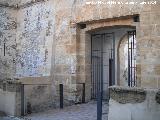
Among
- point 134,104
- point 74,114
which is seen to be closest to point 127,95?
point 134,104

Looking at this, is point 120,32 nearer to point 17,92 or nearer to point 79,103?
point 79,103

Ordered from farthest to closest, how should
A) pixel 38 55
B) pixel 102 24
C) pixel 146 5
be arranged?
1. pixel 38 55
2. pixel 102 24
3. pixel 146 5

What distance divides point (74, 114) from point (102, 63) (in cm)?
355

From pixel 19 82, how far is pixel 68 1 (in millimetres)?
3243

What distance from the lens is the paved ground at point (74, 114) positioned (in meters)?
7.38

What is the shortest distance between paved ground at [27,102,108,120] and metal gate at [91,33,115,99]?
57.9 inches

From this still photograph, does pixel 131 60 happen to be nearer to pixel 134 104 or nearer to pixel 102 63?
pixel 102 63

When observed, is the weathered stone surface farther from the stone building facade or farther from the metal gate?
the metal gate

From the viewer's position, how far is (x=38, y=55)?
430 inches

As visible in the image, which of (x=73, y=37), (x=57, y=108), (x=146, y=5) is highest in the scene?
(x=146, y=5)

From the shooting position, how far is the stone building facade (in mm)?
7832

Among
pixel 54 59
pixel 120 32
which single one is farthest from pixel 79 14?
pixel 120 32

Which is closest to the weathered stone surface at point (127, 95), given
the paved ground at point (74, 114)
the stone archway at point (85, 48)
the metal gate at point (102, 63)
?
the paved ground at point (74, 114)

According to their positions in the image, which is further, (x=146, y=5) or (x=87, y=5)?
(x=87, y=5)
